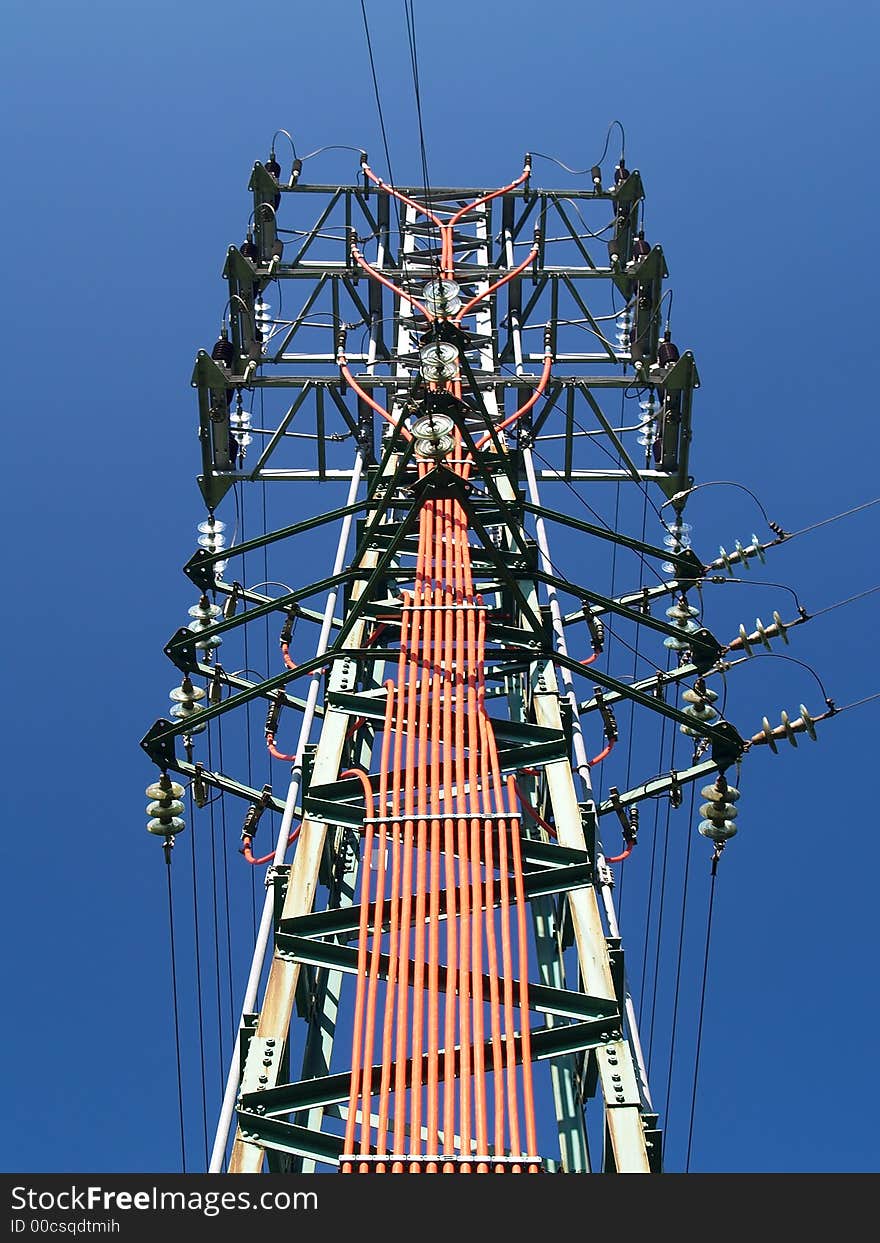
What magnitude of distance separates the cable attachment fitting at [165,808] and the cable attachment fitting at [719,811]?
17.7ft

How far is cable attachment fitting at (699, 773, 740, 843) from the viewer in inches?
615

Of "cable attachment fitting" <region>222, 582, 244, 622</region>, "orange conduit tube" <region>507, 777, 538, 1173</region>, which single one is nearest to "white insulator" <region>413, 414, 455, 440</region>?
"cable attachment fitting" <region>222, 582, 244, 622</region>

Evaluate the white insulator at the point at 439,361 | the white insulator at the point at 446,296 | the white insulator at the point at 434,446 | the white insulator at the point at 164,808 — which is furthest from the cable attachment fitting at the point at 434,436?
the white insulator at the point at 164,808

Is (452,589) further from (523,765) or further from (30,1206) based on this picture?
(30,1206)

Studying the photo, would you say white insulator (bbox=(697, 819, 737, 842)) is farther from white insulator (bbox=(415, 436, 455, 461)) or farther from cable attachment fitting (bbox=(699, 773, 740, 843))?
white insulator (bbox=(415, 436, 455, 461))

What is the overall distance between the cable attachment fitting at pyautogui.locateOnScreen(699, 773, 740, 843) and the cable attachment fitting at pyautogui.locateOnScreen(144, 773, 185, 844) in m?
5.40

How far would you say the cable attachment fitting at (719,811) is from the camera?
15617 millimetres

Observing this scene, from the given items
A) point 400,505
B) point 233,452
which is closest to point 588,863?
point 400,505

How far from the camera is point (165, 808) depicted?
16359 millimetres

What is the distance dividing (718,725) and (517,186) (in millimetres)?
16290

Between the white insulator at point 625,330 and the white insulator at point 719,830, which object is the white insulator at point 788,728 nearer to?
the white insulator at point 719,830

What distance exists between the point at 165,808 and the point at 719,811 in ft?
18.7

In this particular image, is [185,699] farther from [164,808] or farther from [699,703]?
[699,703]

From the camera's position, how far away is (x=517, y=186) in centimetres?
2872
